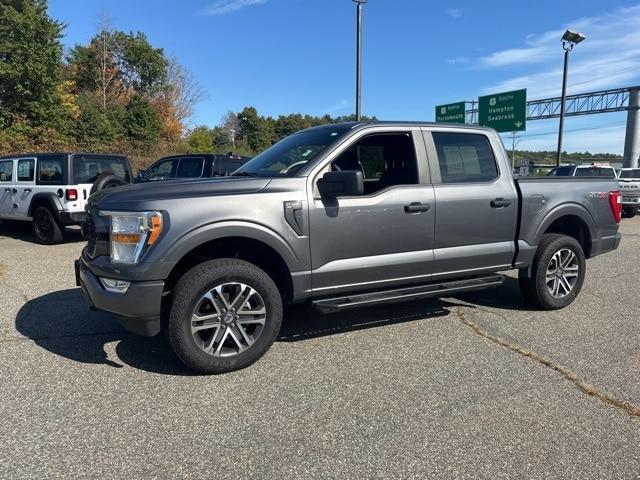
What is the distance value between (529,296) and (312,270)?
283cm

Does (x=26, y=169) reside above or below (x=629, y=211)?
above

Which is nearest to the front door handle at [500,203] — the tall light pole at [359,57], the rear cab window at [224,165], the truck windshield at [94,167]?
the rear cab window at [224,165]

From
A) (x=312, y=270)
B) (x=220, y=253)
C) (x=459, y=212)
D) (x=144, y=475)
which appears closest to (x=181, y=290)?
(x=220, y=253)

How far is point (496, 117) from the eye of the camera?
84.1ft

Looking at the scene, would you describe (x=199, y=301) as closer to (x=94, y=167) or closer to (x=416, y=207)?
(x=416, y=207)

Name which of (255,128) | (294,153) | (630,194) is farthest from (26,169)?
(255,128)

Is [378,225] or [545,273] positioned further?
[545,273]

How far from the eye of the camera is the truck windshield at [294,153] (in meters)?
4.47

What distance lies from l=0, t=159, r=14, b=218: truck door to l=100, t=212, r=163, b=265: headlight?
28.1 ft

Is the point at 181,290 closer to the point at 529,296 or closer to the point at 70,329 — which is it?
the point at 70,329

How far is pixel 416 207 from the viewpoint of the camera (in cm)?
460

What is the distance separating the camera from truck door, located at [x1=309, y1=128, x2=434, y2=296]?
4.21m

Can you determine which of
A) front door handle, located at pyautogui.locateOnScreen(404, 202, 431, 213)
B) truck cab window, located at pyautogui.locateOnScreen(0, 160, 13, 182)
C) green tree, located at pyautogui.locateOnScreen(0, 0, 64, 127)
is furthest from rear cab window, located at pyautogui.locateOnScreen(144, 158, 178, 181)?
green tree, located at pyautogui.locateOnScreen(0, 0, 64, 127)

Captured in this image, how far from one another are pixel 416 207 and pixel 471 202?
2.25ft
